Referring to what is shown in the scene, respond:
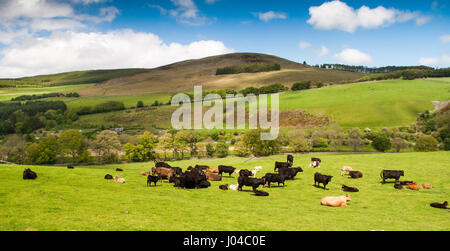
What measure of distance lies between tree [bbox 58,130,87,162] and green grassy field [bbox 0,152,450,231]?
5099cm

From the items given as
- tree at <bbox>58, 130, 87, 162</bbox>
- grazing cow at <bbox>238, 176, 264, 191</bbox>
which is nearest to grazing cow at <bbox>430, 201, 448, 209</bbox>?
grazing cow at <bbox>238, 176, 264, 191</bbox>

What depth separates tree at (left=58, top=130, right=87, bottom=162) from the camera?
68.4 m

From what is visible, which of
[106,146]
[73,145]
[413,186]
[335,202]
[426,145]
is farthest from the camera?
[106,146]

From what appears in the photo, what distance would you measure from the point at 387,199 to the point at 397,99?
10832cm

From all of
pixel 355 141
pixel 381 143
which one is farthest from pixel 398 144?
pixel 355 141

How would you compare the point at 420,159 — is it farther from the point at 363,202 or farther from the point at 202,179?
the point at 202,179

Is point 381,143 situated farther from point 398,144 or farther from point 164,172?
point 164,172

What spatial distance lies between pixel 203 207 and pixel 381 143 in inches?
2786

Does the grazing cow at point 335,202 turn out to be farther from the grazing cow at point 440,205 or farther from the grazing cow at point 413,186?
the grazing cow at point 413,186

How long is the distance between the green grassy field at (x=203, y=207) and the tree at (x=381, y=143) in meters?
54.2

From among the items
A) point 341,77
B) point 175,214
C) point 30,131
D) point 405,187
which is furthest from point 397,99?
point 30,131

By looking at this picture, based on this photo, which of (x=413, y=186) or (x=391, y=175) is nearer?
(x=413, y=186)

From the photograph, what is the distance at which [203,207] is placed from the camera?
14.3 metres

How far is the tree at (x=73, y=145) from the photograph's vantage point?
224 ft
